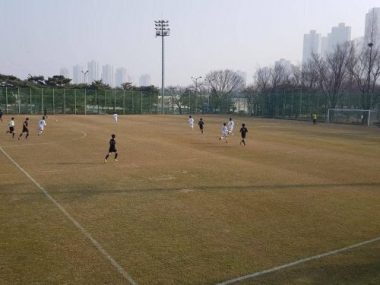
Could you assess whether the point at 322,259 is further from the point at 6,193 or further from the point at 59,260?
the point at 6,193

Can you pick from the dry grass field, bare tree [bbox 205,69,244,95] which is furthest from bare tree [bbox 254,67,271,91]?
the dry grass field

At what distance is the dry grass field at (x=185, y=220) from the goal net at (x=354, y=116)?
143ft

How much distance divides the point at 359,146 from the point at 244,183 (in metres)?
18.1

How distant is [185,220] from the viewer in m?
11.9

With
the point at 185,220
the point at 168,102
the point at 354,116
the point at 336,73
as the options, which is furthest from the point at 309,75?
the point at 185,220

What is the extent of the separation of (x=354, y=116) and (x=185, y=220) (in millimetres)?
60296

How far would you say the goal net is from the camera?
63.1 meters

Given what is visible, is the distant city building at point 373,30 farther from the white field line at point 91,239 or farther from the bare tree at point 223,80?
the white field line at point 91,239

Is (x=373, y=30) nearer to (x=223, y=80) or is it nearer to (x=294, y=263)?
(x=223, y=80)

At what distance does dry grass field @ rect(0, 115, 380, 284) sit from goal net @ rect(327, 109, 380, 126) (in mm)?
43439

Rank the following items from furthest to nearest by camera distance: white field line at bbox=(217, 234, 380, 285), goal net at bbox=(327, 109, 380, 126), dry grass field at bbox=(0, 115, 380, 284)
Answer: goal net at bbox=(327, 109, 380, 126)
dry grass field at bbox=(0, 115, 380, 284)
white field line at bbox=(217, 234, 380, 285)

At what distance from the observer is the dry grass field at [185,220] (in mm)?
8531

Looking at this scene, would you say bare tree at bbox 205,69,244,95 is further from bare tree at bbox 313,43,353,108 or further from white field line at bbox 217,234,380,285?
white field line at bbox 217,234,380,285

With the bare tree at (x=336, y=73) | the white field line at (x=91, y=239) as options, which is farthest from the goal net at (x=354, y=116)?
the white field line at (x=91, y=239)
